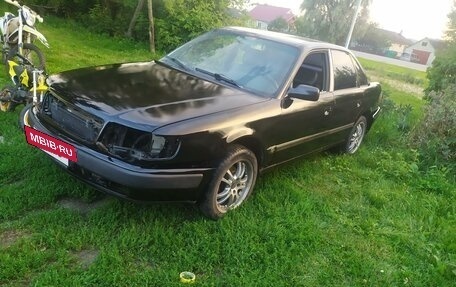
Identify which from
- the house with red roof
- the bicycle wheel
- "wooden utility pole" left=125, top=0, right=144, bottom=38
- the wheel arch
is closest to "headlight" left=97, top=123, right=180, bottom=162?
the wheel arch

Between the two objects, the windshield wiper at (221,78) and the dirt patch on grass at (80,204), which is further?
the windshield wiper at (221,78)

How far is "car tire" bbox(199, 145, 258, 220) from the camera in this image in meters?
3.29

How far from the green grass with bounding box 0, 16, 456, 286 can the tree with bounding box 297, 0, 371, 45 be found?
37.0 m

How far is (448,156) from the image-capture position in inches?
236

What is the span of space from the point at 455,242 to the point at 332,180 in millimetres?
1437

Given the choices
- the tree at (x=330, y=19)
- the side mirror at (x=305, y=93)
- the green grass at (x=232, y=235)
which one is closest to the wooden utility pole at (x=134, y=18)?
the green grass at (x=232, y=235)

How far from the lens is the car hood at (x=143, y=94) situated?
9.73 feet

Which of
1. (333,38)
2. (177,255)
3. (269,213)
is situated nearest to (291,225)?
(269,213)

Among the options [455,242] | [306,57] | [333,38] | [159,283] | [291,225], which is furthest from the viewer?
[333,38]

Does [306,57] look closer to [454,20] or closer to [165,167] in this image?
[165,167]

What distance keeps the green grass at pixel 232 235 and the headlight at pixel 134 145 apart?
26.4 inches

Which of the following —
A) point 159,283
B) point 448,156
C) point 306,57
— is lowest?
point 159,283

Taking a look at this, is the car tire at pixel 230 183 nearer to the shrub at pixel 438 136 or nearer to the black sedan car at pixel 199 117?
the black sedan car at pixel 199 117

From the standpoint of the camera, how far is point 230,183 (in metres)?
3.54
